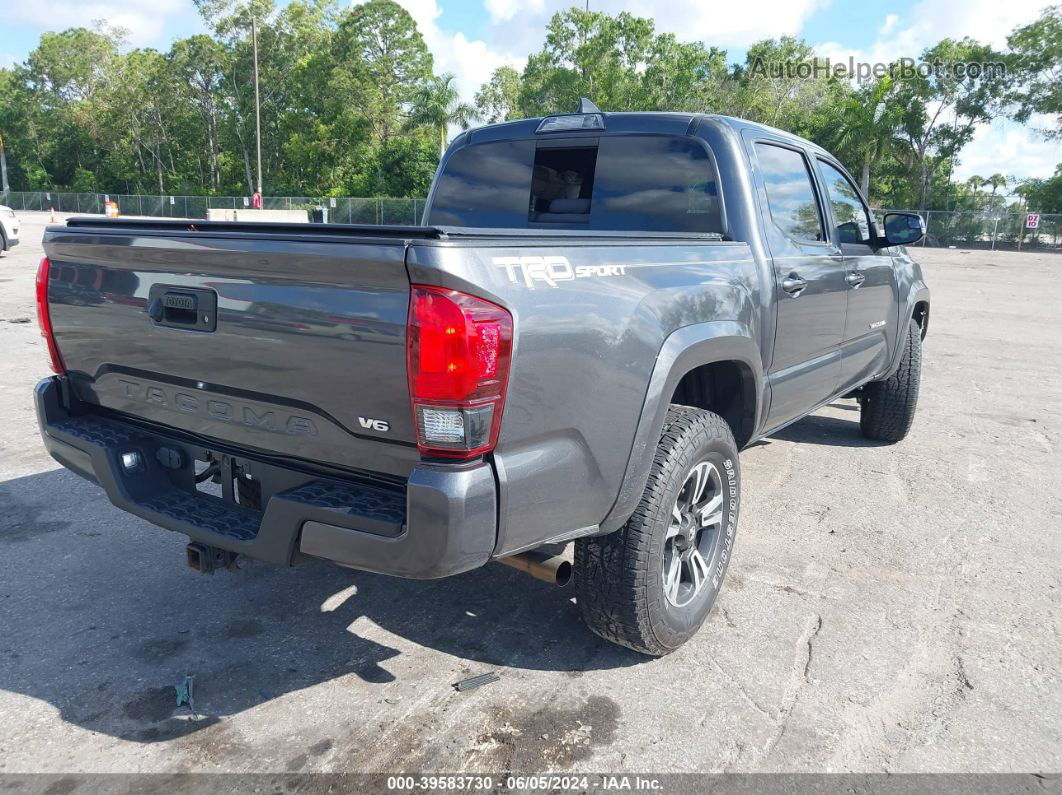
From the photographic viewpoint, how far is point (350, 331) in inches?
86.1

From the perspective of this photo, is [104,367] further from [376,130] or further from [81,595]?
[376,130]

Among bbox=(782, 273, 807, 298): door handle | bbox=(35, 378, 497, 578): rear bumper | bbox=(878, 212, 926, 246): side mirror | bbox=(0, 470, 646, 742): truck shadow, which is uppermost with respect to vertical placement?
bbox=(878, 212, 926, 246): side mirror

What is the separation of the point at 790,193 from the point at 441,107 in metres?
51.5

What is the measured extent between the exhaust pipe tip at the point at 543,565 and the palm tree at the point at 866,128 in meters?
46.1

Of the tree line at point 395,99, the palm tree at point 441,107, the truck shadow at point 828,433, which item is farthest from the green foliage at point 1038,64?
the truck shadow at point 828,433

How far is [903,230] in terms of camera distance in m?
4.82

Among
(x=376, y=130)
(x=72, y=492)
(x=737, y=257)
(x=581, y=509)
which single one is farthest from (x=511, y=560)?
(x=376, y=130)

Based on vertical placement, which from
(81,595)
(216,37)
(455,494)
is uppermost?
(216,37)

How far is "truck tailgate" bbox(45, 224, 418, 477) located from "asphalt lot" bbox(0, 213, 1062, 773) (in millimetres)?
902

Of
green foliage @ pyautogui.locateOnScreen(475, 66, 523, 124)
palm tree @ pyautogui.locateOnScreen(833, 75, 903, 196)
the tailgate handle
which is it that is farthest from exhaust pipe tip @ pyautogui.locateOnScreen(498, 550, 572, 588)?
green foliage @ pyautogui.locateOnScreen(475, 66, 523, 124)

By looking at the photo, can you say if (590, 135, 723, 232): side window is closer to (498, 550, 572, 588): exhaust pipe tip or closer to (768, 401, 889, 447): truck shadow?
(498, 550, 572, 588): exhaust pipe tip

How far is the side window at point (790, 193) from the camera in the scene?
3.87 metres

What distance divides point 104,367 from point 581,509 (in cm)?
181

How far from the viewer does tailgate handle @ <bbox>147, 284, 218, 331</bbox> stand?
8.14ft
